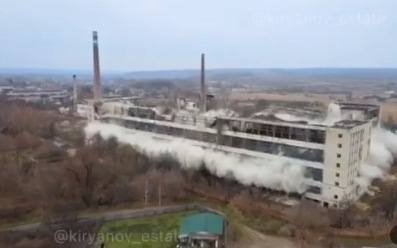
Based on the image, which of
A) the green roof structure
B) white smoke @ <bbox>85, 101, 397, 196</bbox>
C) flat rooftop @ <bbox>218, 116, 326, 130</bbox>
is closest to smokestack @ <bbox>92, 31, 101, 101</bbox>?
white smoke @ <bbox>85, 101, 397, 196</bbox>

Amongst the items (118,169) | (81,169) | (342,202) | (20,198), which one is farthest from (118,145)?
(342,202)

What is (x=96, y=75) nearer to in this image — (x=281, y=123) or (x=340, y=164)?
(x=281, y=123)

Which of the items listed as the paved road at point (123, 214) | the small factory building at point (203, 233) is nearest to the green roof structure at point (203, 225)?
the small factory building at point (203, 233)

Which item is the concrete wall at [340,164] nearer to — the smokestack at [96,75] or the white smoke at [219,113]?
the white smoke at [219,113]

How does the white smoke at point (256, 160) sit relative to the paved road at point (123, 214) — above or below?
above

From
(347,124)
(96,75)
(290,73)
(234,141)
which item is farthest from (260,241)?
(96,75)

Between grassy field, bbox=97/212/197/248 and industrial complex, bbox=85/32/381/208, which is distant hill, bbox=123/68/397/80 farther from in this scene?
grassy field, bbox=97/212/197/248
